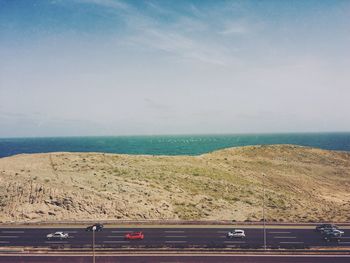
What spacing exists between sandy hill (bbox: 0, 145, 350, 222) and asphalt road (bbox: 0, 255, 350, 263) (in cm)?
2117

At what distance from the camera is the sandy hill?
232ft

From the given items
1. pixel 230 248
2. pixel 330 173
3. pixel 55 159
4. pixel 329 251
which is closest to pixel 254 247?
pixel 230 248

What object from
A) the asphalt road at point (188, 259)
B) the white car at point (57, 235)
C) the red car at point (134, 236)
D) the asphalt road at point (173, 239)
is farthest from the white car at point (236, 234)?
the white car at point (57, 235)

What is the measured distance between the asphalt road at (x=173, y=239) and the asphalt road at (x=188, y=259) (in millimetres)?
2474

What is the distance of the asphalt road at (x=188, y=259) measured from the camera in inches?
1752

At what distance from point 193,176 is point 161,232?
132 feet

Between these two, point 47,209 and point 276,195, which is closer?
point 47,209

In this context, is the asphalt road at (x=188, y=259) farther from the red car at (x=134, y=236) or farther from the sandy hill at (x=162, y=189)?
the sandy hill at (x=162, y=189)

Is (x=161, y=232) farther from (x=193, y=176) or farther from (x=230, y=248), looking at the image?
(x=193, y=176)

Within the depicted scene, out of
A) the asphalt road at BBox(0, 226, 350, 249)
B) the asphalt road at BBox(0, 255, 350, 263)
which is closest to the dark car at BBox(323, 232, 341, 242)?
the asphalt road at BBox(0, 226, 350, 249)

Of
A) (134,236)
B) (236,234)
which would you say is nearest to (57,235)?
(134,236)

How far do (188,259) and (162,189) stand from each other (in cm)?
3849

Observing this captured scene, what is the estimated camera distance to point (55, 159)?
97.4 m

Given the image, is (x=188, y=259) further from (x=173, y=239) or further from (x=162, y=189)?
(x=162, y=189)
